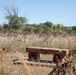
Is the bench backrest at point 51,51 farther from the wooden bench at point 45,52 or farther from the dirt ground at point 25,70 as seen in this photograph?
the dirt ground at point 25,70

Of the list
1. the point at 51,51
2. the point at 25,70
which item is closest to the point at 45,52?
the point at 51,51

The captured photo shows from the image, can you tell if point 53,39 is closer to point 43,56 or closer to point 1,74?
point 43,56

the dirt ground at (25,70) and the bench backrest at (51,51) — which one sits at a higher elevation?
the bench backrest at (51,51)

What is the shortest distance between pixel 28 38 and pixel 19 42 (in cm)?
140

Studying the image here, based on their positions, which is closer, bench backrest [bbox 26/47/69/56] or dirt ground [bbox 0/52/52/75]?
dirt ground [bbox 0/52/52/75]

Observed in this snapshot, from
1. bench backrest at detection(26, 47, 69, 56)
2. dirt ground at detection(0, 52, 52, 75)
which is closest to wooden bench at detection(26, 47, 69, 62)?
bench backrest at detection(26, 47, 69, 56)

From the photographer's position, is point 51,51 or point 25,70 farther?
point 51,51

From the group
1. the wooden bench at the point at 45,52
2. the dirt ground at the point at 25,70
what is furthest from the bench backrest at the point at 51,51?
the dirt ground at the point at 25,70

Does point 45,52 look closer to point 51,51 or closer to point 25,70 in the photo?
point 51,51

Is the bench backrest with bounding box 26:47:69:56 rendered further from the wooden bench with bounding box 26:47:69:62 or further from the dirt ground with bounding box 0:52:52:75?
the dirt ground with bounding box 0:52:52:75

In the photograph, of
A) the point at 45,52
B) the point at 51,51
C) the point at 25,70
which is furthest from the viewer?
the point at 45,52

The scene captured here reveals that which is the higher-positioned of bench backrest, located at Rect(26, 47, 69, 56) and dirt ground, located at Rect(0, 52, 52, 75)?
bench backrest, located at Rect(26, 47, 69, 56)

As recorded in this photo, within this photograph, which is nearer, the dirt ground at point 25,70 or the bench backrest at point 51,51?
the dirt ground at point 25,70

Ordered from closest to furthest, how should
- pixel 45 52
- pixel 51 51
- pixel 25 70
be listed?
pixel 25 70 < pixel 51 51 < pixel 45 52
